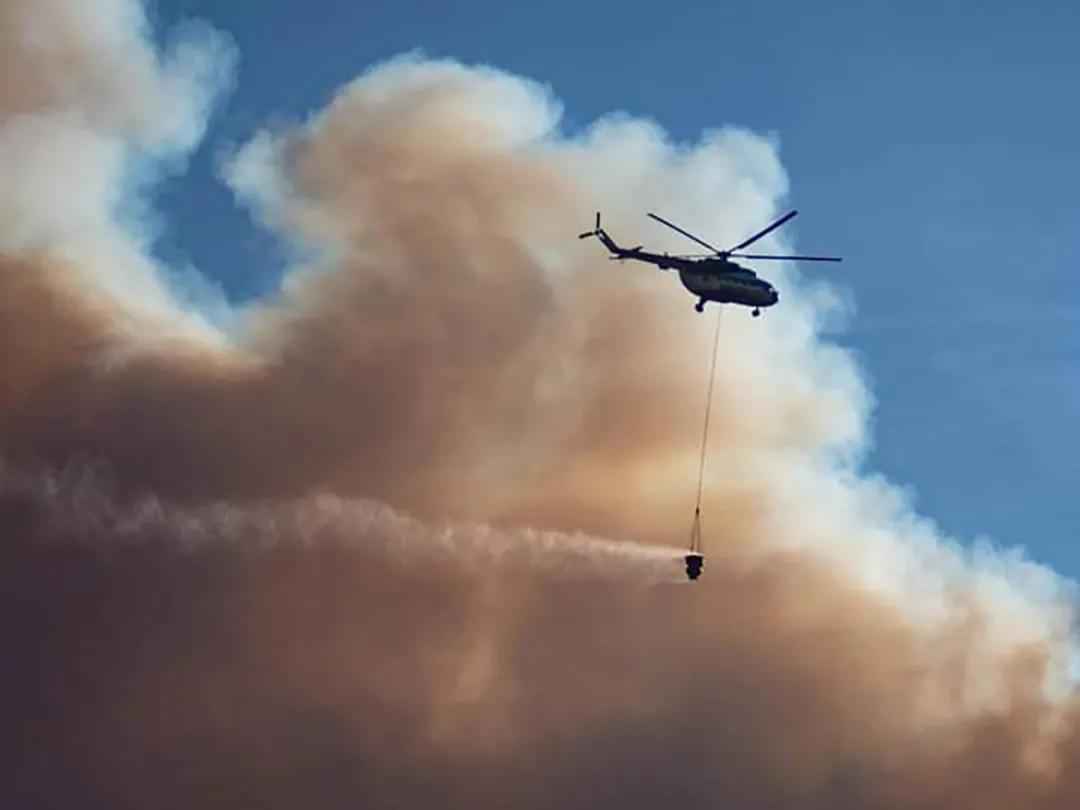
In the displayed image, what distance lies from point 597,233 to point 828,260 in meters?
20.3

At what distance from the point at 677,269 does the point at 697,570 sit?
3786cm

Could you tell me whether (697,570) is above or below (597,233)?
below

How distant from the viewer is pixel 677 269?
16575 centimetres

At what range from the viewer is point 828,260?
503 ft

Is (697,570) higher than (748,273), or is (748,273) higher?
(748,273)

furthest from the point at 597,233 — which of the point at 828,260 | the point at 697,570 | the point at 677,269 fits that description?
the point at 697,570

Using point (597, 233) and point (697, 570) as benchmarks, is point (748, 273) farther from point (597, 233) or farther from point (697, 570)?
point (697, 570)

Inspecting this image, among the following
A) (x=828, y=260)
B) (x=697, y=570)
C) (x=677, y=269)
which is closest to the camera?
(x=697, y=570)

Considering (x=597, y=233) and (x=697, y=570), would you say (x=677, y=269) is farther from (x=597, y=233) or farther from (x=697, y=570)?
(x=697, y=570)

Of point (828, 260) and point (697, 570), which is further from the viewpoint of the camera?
point (828, 260)

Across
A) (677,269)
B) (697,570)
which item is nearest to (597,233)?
(677,269)

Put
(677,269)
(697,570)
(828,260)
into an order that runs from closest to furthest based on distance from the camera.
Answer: (697,570) → (828,260) → (677,269)

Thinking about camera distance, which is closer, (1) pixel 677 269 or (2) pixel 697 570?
(2) pixel 697 570

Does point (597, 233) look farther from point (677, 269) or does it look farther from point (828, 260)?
point (828, 260)
